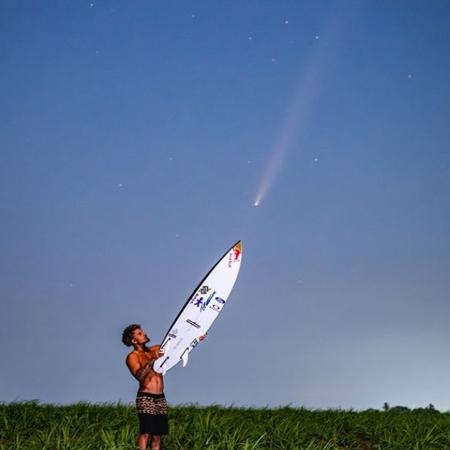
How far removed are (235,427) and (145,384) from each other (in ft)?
16.7

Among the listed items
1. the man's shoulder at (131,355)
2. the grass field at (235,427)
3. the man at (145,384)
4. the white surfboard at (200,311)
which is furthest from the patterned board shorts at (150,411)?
the grass field at (235,427)

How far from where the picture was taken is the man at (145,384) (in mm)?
9141

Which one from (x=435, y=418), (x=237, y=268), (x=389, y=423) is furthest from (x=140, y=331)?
(x=435, y=418)

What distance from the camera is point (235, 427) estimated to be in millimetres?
13812

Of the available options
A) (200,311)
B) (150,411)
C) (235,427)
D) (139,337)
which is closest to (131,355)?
(139,337)

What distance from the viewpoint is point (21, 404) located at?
16750 millimetres

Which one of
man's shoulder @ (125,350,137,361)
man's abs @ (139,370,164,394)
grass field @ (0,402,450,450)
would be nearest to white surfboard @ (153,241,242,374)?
man's abs @ (139,370,164,394)

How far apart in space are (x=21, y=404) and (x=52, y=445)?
676 cm

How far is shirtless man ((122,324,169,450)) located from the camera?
9.14 metres

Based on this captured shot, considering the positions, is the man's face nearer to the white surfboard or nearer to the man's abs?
the man's abs

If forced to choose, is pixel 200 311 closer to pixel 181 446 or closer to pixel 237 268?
pixel 237 268

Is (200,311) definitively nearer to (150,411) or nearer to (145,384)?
(145,384)

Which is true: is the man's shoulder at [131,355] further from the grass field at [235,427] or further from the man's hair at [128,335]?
the grass field at [235,427]

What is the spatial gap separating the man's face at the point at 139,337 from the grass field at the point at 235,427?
87.0 inches
